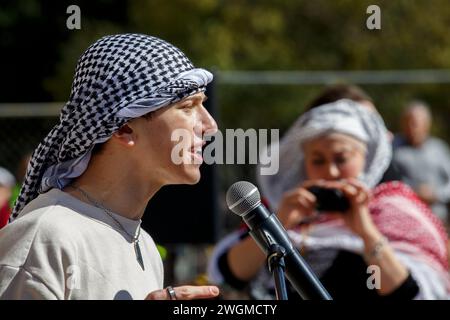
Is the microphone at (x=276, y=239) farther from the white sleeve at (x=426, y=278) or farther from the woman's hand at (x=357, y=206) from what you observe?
the white sleeve at (x=426, y=278)

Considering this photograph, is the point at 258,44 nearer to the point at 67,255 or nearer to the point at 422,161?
the point at 422,161

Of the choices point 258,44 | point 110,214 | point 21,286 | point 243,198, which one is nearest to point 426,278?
point 243,198

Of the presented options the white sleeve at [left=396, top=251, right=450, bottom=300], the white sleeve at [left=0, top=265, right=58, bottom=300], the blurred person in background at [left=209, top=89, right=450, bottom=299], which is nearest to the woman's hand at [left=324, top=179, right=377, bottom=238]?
the blurred person in background at [left=209, top=89, right=450, bottom=299]

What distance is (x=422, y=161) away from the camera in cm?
793

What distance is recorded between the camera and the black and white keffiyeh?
2.11 metres

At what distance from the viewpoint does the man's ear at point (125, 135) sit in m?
2.15

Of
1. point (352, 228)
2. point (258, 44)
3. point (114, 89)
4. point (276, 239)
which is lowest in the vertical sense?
point (352, 228)

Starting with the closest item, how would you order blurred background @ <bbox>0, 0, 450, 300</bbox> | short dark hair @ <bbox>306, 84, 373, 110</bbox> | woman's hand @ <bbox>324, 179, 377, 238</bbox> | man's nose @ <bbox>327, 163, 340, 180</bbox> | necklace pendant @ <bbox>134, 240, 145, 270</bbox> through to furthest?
necklace pendant @ <bbox>134, 240, 145, 270</bbox> → woman's hand @ <bbox>324, 179, 377, 238</bbox> → man's nose @ <bbox>327, 163, 340, 180</bbox> → short dark hair @ <bbox>306, 84, 373, 110</bbox> → blurred background @ <bbox>0, 0, 450, 300</bbox>

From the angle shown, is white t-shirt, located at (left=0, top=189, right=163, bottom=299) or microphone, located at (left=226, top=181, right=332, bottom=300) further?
microphone, located at (left=226, top=181, right=332, bottom=300)

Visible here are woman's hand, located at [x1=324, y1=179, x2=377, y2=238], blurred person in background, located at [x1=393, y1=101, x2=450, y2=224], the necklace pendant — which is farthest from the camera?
blurred person in background, located at [x1=393, y1=101, x2=450, y2=224]

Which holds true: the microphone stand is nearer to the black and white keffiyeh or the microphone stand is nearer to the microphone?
the microphone

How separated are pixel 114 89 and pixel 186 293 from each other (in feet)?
1.55

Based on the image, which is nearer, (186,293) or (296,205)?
(186,293)
